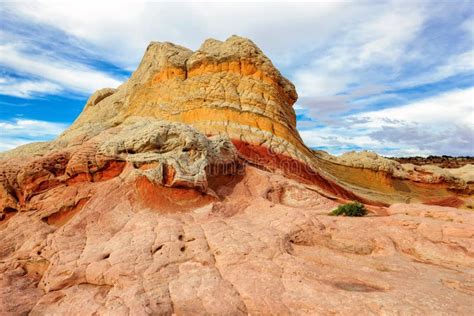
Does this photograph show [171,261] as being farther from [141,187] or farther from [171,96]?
[171,96]

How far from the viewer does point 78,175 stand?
1352cm

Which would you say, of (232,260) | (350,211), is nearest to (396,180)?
(350,211)

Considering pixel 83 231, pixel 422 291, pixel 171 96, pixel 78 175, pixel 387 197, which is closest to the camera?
pixel 422 291

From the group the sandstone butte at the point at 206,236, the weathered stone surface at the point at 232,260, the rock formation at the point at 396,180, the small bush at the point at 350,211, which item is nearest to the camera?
the weathered stone surface at the point at 232,260

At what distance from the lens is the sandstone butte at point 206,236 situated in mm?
7570

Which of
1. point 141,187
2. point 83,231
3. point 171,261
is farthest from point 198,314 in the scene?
point 141,187

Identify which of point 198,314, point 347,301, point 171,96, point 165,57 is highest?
point 165,57

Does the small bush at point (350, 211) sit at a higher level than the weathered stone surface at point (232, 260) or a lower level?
higher

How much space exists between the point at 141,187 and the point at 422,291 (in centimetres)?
884

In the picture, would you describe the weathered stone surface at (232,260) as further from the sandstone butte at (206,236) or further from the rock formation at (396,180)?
the rock formation at (396,180)

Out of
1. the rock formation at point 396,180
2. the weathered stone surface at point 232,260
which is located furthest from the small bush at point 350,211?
the rock formation at point 396,180

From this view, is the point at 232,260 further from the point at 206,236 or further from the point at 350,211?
the point at 350,211

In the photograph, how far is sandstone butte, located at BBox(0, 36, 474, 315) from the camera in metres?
7.57

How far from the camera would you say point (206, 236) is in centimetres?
1019
